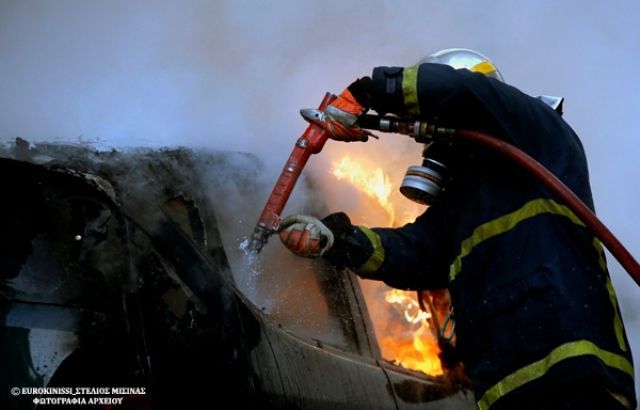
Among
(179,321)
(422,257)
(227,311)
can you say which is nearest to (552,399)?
(422,257)

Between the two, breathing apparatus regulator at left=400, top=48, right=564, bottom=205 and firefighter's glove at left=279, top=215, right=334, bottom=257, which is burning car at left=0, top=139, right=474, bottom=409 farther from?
breathing apparatus regulator at left=400, top=48, right=564, bottom=205

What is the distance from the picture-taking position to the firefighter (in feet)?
6.51

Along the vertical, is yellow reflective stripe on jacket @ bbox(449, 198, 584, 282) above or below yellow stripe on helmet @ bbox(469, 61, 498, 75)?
below

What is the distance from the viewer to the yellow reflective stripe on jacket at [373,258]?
2.61 m

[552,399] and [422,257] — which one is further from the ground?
[422,257]

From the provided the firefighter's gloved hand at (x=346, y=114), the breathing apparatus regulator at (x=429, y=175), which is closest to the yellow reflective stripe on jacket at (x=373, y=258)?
the breathing apparatus regulator at (x=429, y=175)

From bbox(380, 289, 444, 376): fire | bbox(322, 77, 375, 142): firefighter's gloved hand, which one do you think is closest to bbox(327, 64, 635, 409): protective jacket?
bbox(322, 77, 375, 142): firefighter's gloved hand

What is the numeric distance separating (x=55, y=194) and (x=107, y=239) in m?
0.19

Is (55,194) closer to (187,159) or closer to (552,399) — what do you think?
(187,159)

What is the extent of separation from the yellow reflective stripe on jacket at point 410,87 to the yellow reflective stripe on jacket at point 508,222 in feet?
1.68

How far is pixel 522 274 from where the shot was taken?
2.10m

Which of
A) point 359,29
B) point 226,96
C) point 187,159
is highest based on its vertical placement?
point 359,29

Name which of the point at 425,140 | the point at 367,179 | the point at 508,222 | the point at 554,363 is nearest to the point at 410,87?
the point at 425,140

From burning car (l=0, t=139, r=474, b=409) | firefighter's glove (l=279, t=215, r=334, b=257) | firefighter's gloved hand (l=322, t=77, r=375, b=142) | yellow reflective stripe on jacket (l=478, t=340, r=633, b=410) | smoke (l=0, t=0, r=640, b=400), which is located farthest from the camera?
smoke (l=0, t=0, r=640, b=400)
